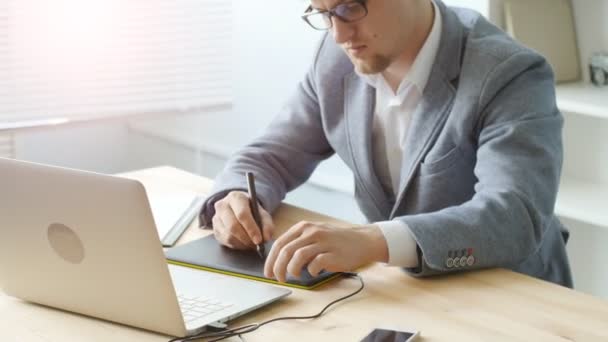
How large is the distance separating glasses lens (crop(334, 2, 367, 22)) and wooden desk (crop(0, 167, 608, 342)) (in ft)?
1.67

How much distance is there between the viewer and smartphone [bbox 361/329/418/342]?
56.1 inches

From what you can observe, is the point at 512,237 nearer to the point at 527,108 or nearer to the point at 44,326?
the point at 527,108

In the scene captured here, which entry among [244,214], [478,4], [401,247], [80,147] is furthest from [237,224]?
[80,147]

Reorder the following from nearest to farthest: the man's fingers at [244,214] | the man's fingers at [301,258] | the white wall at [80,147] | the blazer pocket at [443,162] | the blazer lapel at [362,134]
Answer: the man's fingers at [301,258] < the man's fingers at [244,214] < the blazer pocket at [443,162] < the blazer lapel at [362,134] < the white wall at [80,147]

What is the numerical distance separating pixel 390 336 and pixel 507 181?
0.45 meters

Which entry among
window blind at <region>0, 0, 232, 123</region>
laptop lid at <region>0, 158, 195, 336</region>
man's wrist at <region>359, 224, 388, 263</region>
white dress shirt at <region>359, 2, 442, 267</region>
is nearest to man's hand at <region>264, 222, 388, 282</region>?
man's wrist at <region>359, 224, 388, 263</region>

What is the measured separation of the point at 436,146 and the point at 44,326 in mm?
814

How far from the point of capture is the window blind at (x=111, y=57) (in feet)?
10.6

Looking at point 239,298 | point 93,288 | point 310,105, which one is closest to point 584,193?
point 310,105

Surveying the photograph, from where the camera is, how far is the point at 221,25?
356 cm

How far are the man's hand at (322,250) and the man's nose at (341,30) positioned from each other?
1.42 ft

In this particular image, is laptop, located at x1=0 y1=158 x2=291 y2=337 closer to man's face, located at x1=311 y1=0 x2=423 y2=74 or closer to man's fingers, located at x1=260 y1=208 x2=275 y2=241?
man's fingers, located at x1=260 y1=208 x2=275 y2=241

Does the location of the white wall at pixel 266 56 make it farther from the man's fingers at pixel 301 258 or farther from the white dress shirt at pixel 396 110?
the man's fingers at pixel 301 258

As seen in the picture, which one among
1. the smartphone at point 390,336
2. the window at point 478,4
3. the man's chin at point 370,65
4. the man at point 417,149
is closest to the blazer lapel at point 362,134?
the man at point 417,149
